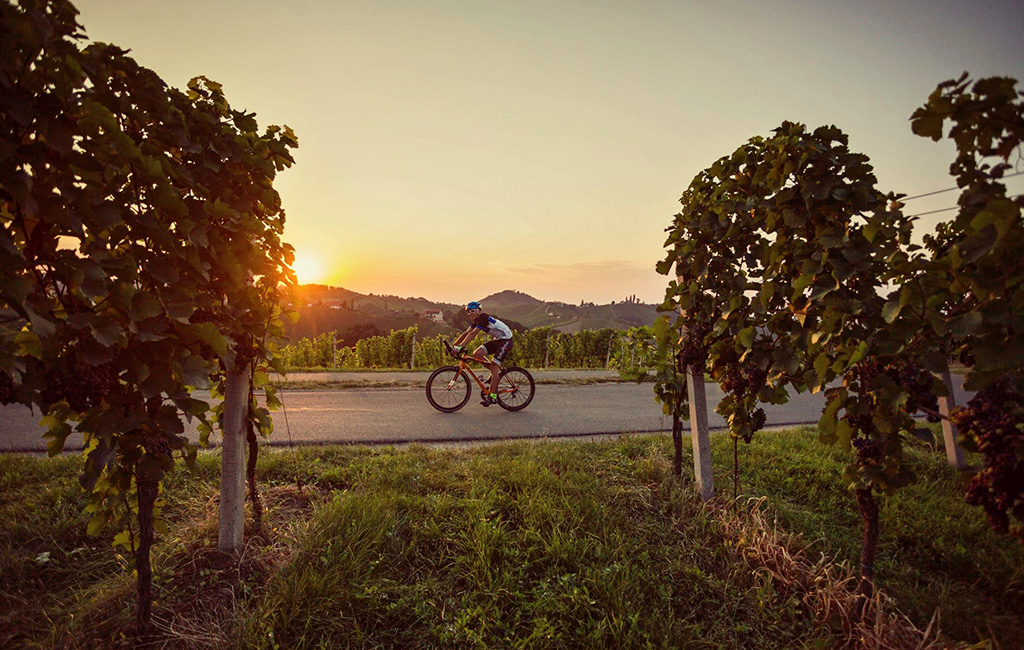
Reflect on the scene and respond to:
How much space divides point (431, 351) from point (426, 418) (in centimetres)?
1175

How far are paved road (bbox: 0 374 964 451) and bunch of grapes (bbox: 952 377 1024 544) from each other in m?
4.39

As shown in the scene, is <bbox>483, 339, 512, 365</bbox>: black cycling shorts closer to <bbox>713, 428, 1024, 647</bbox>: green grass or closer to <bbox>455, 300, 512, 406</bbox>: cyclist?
<bbox>455, 300, 512, 406</bbox>: cyclist

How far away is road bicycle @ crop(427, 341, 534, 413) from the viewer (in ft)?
26.9

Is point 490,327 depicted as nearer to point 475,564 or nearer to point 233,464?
point 233,464

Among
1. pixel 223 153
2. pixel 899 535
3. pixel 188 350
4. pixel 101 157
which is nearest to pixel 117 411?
pixel 188 350

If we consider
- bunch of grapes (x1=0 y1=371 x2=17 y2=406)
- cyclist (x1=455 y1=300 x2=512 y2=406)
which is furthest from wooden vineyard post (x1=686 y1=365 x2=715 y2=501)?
cyclist (x1=455 y1=300 x2=512 y2=406)

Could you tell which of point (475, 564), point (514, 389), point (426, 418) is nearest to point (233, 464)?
point (475, 564)

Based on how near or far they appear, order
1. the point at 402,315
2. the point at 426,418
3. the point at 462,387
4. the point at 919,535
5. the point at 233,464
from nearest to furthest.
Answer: the point at 233,464
the point at 919,535
the point at 426,418
the point at 462,387
the point at 402,315

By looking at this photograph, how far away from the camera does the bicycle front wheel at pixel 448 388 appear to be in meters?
8.20

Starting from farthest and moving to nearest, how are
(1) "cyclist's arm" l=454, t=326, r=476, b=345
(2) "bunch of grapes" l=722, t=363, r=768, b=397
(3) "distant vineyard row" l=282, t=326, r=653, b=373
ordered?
1. (3) "distant vineyard row" l=282, t=326, r=653, b=373
2. (1) "cyclist's arm" l=454, t=326, r=476, b=345
3. (2) "bunch of grapes" l=722, t=363, r=768, b=397

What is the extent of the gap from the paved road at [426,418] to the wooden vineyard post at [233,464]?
2.45 meters

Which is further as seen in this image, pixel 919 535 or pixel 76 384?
pixel 919 535

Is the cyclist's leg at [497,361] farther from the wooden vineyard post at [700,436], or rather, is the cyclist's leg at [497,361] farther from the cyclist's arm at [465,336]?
the wooden vineyard post at [700,436]

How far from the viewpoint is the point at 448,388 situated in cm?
820
